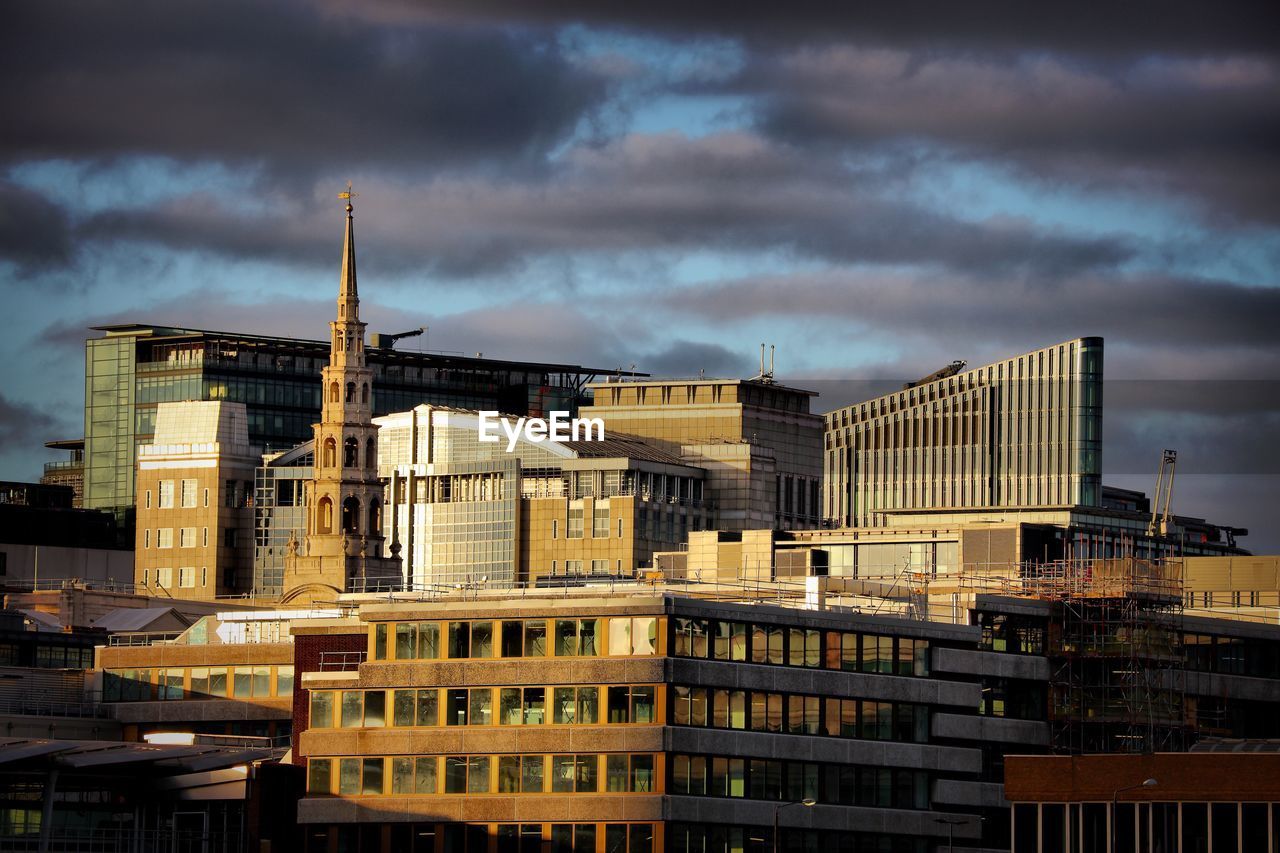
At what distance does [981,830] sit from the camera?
191750mm

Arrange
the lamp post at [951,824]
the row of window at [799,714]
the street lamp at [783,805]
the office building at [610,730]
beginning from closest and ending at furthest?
the street lamp at [783,805], the office building at [610,730], the row of window at [799,714], the lamp post at [951,824]

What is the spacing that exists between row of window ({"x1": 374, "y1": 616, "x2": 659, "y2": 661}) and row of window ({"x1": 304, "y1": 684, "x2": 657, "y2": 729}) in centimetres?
206

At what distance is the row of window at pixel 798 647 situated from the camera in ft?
589

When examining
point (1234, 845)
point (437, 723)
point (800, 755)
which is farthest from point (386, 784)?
point (1234, 845)

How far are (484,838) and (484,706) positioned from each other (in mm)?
7527

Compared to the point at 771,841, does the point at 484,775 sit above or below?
above

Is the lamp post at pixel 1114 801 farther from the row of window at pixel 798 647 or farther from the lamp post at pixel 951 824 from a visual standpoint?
the row of window at pixel 798 647

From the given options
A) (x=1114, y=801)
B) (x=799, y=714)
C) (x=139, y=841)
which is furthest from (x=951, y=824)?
(x=139, y=841)

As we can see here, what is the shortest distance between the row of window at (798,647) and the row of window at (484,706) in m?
4.17

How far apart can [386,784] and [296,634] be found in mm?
15338

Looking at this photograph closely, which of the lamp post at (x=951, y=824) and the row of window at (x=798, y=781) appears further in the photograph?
the lamp post at (x=951, y=824)

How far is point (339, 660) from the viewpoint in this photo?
19050 cm

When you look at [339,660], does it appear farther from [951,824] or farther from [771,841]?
[951,824]

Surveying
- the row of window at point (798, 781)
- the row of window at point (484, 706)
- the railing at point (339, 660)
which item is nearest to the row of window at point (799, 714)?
the row of window at point (798, 781)
